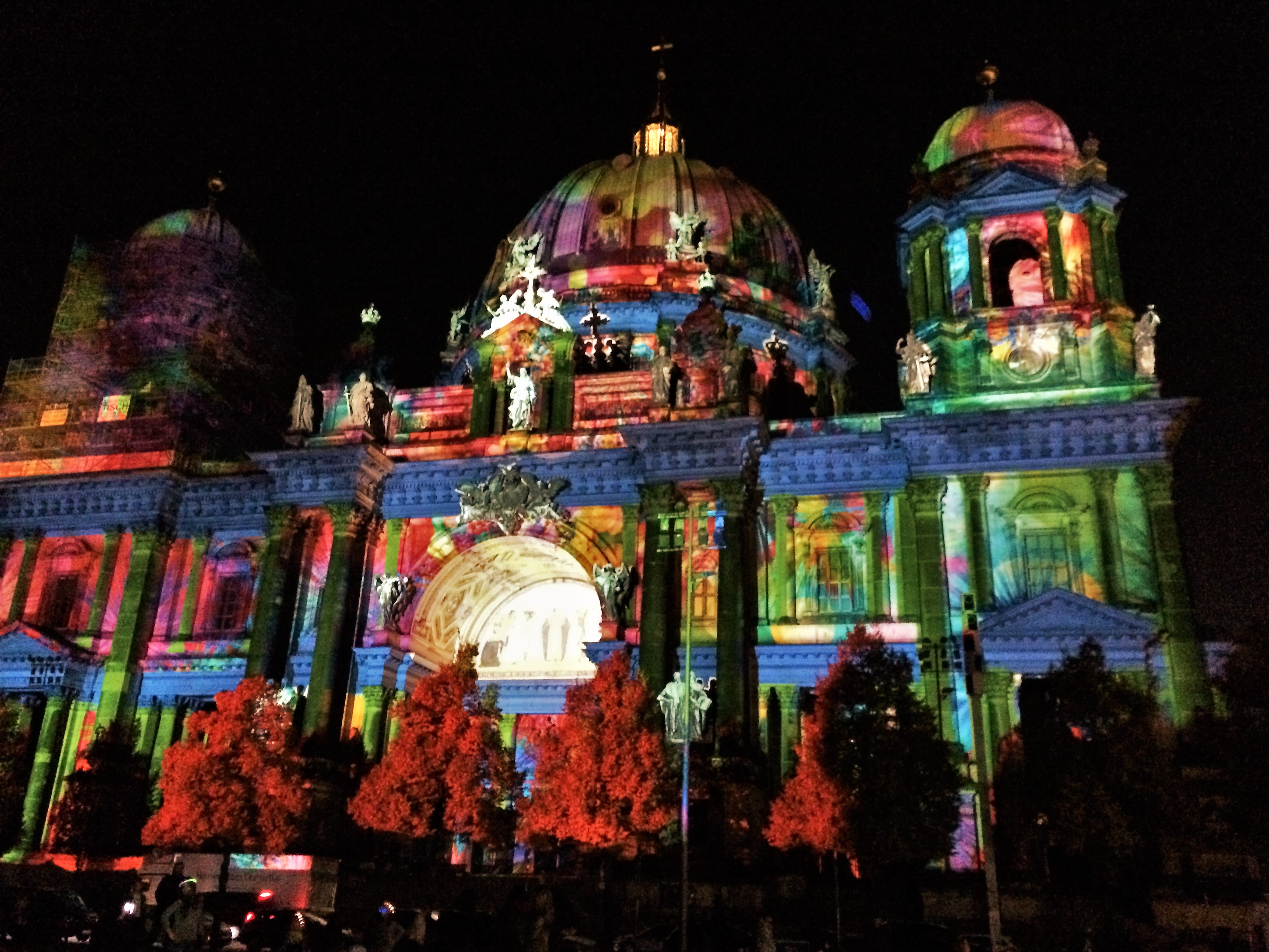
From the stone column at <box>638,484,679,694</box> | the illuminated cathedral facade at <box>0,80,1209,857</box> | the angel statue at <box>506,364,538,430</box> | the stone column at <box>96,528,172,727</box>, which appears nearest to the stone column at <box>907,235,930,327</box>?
the illuminated cathedral facade at <box>0,80,1209,857</box>

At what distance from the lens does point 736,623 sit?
34531 millimetres

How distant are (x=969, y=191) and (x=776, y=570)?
15.1 meters

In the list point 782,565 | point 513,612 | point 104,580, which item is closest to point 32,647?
point 104,580

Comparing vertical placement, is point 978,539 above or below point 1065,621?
above

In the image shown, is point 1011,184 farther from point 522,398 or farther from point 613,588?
point 613,588

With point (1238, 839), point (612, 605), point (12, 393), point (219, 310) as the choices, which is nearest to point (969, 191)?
point (612, 605)

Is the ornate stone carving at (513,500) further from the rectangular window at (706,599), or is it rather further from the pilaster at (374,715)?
the pilaster at (374,715)

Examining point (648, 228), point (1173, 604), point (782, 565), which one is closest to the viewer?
point (1173, 604)

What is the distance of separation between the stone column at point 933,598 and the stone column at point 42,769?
99.4 ft

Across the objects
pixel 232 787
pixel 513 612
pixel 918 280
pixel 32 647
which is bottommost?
pixel 232 787

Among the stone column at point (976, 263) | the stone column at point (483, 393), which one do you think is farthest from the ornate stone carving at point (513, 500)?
the stone column at point (976, 263)

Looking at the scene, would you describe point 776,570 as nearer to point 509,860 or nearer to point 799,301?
point 509,860

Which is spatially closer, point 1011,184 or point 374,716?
point 374,716

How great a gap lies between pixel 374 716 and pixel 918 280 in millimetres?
24503
